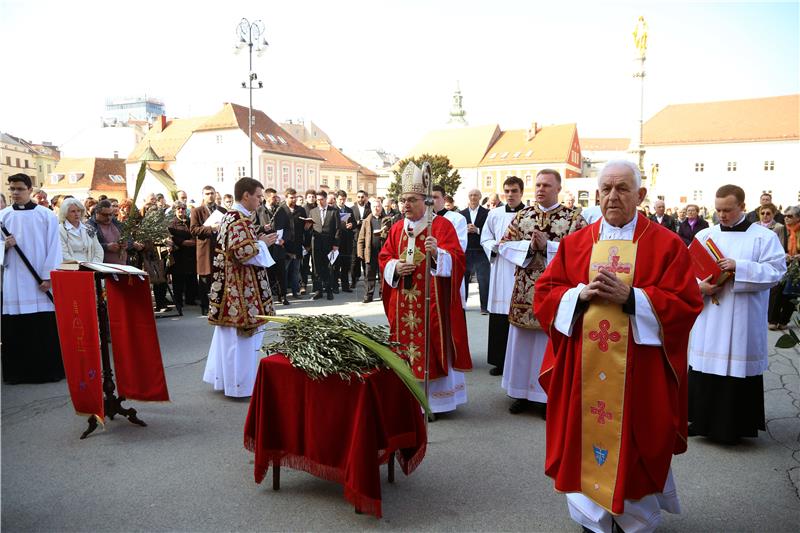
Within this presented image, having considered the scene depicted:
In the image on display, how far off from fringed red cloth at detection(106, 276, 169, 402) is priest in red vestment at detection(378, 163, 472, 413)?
2076mm

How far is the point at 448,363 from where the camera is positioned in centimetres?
531

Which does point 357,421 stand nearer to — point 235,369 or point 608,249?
point 608,249

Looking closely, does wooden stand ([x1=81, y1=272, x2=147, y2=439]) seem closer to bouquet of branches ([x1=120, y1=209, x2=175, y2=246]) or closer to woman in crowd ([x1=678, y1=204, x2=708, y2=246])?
bouquet of branches ([x1=120, y1=209, x2=175, y2=246])

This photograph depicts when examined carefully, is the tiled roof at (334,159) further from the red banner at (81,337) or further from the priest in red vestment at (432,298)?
the red banner at (81,337)

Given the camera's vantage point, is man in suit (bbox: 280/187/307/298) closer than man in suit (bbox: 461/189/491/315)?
No

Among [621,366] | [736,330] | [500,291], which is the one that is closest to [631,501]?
[621,366]

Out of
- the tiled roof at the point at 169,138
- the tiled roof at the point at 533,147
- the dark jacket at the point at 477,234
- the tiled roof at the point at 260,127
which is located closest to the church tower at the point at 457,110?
the tiled roof at the point at 533,147

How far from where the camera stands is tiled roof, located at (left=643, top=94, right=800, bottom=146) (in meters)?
51.5

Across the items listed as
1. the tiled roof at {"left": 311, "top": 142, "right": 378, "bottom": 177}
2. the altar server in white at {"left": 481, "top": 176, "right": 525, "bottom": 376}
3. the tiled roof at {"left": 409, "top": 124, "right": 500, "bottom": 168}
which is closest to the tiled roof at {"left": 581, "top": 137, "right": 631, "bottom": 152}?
the tiled roof at {"left": 409, "top": 124, "right": 500, "bottom": 168}

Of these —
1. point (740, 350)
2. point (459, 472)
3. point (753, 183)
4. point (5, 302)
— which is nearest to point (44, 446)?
point (5, 302)

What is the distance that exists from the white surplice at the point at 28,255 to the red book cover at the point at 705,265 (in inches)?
254

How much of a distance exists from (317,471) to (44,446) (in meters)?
2.54

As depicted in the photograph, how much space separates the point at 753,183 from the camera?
52312 mm

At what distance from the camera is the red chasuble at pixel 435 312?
207 inches
